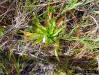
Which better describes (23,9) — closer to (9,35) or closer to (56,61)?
(9,35)

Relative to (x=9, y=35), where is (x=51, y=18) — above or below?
above

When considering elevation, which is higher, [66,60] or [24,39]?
[24,39]

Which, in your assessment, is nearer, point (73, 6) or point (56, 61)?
point (73, 6)

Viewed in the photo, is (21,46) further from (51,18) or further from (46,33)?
(51,18)

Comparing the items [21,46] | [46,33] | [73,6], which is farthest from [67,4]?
[21,46]

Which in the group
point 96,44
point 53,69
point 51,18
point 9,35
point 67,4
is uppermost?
point 67,4

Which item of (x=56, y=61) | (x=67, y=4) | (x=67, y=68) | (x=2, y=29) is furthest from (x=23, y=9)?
(x=67, y=68)
